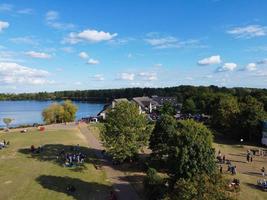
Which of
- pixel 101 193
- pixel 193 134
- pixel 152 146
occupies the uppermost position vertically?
pixel 193 134

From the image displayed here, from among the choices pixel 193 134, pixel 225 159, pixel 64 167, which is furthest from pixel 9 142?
pixel 193 134

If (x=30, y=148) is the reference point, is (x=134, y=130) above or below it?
above

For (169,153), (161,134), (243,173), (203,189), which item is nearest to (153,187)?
(169,153)

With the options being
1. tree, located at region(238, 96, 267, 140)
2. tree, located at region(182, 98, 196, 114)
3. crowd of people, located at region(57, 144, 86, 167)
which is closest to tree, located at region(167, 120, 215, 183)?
crowd of people, located at region(57, 144, 86, 167)

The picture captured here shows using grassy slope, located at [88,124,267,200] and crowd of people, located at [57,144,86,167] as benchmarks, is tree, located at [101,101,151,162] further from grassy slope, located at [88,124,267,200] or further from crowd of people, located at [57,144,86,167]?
crowd of people, located at [57,144,86,167]

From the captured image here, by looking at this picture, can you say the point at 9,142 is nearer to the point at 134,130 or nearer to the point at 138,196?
the point at 134,130

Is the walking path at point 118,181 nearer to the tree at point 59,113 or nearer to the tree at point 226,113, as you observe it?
the tree at point 226,113

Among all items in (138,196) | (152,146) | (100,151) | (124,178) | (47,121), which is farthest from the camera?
(47,121)

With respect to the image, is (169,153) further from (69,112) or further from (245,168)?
(69,112)
